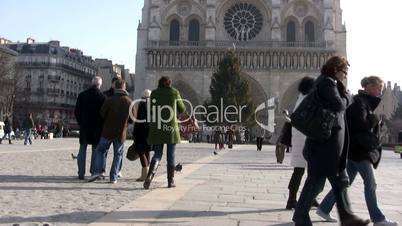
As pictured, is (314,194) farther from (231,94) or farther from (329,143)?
(231,94)

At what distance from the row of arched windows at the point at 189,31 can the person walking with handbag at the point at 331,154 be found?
49.2m

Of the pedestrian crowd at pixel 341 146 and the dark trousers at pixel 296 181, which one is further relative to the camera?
the dark trousers at pixel 296 181

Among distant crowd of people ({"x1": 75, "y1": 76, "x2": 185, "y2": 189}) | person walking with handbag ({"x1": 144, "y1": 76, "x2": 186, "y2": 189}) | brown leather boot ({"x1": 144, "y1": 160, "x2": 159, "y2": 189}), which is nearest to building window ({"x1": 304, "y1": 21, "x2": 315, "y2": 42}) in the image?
distant crowd of people ({"x1": 75, "y1": 76, "x2": 185, "y2": 189})

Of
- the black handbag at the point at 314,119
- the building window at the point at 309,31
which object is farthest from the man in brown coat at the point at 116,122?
the building window at the point at 309,31

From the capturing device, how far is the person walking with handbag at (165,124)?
826 centimetres

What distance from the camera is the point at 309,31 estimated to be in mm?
53438

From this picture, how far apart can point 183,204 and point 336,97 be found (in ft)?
8.80

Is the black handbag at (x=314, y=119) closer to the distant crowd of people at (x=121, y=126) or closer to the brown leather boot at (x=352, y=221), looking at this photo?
the brown leather boot at (x=352, y=221)

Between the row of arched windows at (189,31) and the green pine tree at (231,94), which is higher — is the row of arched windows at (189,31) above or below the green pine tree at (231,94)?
above

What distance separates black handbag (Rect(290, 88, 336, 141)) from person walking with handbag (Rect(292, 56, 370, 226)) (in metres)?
0.06

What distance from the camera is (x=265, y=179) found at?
34.9ft

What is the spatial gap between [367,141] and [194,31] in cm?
4925

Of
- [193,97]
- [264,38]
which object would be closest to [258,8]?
[264,38]

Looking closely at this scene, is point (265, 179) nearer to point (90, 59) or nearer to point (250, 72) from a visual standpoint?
point (250, 72)
